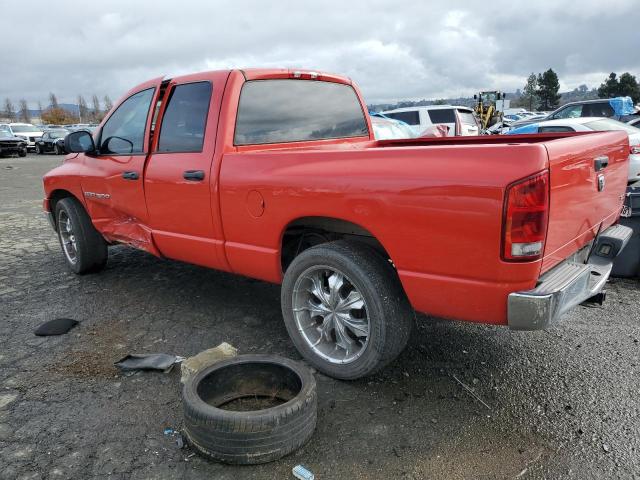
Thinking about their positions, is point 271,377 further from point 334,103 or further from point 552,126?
point 552,126

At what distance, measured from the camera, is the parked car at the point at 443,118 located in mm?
15609

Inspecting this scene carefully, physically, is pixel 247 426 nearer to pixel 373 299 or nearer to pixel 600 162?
pixel 373 299

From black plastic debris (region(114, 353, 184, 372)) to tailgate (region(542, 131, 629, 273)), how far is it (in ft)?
7.74

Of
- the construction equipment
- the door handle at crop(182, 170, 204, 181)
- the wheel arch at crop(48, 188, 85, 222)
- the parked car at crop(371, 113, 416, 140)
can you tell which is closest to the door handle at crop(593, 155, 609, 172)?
the door handle at crop(182, 170, 204, 181)

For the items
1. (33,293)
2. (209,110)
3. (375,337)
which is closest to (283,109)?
(209,110)

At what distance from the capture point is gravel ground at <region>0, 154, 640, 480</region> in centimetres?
246

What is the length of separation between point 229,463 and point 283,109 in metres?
2.56

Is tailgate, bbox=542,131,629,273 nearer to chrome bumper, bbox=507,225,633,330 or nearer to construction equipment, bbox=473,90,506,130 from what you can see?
chrome bumper, bbox=507,225,633,330

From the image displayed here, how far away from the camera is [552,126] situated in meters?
9.74

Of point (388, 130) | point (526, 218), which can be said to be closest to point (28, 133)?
point (388, 130)

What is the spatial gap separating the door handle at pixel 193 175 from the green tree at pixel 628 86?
187ft

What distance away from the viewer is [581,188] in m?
2.74

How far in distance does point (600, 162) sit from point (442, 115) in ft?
44.4

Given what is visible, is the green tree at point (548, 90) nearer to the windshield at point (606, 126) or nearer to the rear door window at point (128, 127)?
the windshield at point (606, 126)
